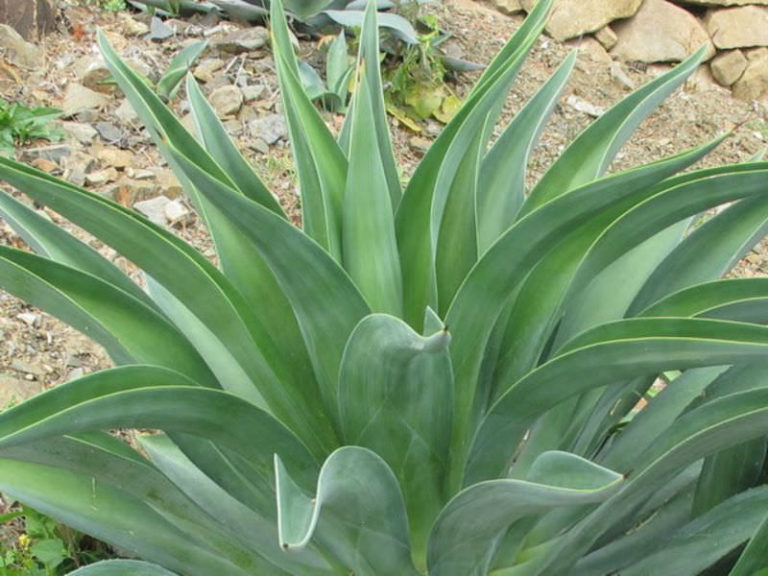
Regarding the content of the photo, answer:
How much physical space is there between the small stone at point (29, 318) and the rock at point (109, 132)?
816 millimetres

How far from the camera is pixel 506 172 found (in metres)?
1.71

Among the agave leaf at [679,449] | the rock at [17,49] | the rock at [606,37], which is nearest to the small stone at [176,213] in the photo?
the rock at [17,49]

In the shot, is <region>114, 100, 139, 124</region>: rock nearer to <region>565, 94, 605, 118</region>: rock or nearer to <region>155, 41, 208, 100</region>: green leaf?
<region>155, 41, 208, 100</region>: green leaf

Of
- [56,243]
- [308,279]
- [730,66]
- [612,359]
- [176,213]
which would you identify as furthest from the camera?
[730,66]

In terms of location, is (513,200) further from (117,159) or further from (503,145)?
(117,159)

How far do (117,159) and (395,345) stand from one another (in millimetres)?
2103

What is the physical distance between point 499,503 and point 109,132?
7.45 ft

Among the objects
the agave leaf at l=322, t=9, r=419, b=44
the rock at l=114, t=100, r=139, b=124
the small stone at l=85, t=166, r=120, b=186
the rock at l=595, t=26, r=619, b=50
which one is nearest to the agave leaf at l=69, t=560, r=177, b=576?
the small stone at l=85, t=166, r=120, b=186

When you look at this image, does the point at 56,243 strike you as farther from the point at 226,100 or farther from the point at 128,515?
the point at 226,100

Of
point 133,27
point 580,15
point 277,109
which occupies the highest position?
point 580,15

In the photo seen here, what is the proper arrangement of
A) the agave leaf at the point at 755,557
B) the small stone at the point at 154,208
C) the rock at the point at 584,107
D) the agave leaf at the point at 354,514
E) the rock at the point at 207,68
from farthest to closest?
1. the rock at the point at 584,107
2. the rock at the point at 207,68
3. the small stone at the point at 154,208
4. the agave leaf at the point at 755,557
5. the agave leaf at the point at 354,514

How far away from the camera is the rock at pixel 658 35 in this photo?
4.36m

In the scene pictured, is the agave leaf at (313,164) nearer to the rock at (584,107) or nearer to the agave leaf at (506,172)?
the agave leaf at (506,172)

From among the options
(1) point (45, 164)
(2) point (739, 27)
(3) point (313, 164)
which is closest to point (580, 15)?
(2) point (739, 27)
